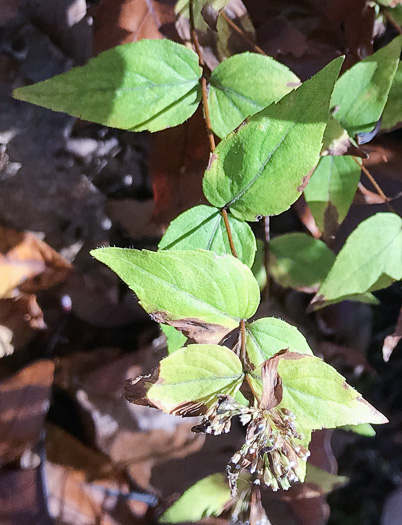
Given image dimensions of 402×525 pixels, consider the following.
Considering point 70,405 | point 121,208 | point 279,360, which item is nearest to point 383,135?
point 121,208

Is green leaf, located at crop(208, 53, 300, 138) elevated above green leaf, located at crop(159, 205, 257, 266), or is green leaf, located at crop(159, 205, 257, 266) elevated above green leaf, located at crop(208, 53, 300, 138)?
green leaf, located at crop(208, 53, 300, 138)

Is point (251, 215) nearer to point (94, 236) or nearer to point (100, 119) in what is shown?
point (100, 119)

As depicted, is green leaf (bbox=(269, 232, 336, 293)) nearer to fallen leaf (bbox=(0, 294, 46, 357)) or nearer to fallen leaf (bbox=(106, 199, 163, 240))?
fallen leaf (bbox=(106, 199, 163, 240))

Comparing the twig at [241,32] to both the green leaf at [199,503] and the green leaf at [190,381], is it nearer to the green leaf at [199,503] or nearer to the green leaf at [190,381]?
the green leaf at [190,381]

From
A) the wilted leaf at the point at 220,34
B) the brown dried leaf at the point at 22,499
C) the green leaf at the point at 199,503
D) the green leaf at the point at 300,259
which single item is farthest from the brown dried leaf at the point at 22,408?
the wilted leaf at the point at 220,34

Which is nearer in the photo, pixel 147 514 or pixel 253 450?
pixel 253 450

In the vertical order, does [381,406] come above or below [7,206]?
below

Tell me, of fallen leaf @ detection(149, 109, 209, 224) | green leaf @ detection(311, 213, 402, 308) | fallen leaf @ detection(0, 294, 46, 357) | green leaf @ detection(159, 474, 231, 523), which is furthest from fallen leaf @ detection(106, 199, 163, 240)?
green leaf @ detection(159, 474, 231, 523)
